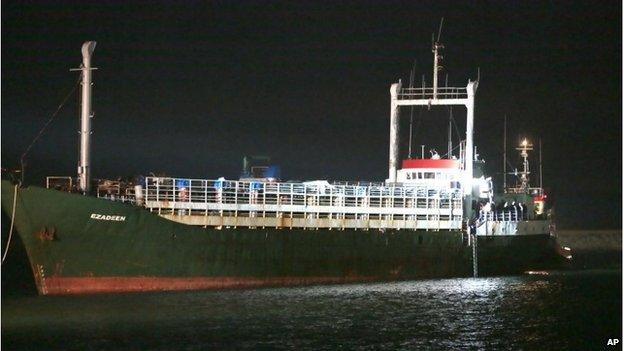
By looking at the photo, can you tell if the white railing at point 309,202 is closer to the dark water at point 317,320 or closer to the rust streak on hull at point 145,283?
the rust streak on hull at point 145,283

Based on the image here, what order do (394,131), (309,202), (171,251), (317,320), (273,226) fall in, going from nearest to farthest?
(317,320)
(171,251)
(273,226)
(309,202)
(394,131)

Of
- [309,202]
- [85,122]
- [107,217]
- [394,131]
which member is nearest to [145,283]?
[107,217]

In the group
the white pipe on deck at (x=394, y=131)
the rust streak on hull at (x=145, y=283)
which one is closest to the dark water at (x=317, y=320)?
the rust streak on hull at (x=145, y=283)

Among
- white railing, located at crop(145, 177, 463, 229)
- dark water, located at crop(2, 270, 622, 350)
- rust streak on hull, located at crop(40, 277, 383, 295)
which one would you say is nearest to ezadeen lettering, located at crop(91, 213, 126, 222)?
rust streak on hull, located at crop(40, 277, 383, 295)

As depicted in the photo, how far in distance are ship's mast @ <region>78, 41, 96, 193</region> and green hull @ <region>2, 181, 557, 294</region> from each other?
7.17 feet

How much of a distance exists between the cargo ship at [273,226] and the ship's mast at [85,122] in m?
0.05

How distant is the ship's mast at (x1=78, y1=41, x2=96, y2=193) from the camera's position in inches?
1476

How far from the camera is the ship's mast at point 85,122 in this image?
3750cm

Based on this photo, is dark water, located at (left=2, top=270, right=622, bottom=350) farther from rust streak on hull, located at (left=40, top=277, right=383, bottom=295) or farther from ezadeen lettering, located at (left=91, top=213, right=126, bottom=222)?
ezadeen lettering, located at (left=91, top=213, right=126, bottom=222)

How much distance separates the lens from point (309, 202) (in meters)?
43.5

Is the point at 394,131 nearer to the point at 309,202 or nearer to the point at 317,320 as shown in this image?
the point at 309,202

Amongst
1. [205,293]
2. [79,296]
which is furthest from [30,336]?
[205,293]

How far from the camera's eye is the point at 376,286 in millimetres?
42094

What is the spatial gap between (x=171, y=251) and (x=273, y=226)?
541 cm
